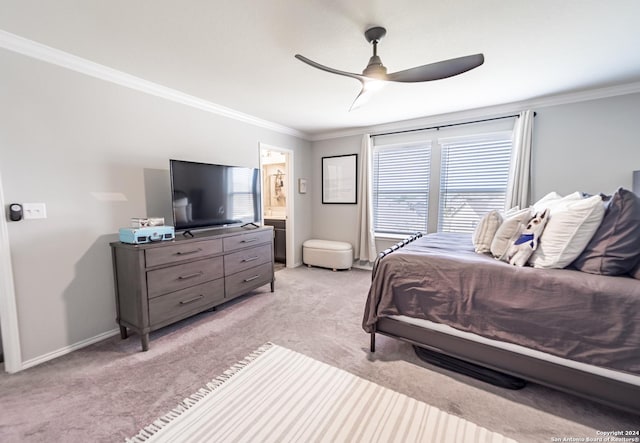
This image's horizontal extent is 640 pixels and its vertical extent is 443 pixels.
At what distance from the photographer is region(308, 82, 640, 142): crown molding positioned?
2.76 metres

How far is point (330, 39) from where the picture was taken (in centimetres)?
188

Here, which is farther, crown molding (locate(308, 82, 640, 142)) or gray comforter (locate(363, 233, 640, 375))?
crown molding (locate(308, 82, 640, 142))

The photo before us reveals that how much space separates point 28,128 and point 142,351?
194 cm

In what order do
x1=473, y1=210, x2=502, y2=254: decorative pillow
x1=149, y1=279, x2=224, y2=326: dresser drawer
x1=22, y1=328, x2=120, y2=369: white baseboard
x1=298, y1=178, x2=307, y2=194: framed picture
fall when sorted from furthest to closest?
x1=298, y1=178, x2=307, y2=194: framed picture
x1=149, y1=279, x2=224, y2=326: dresser drawer
x1=473, y1=210, x2=502, y2=254: decorative pillow
x1=22, y1=328, x2=120, y2=369: white baseboard

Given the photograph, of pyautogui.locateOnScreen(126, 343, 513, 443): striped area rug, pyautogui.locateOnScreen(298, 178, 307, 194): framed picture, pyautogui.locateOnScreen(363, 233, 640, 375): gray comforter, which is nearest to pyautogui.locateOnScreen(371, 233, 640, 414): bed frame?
pyautogui.locateOnScreen(363, 233, 640, 375): gray comforter

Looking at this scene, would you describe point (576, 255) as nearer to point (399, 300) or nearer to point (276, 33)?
point (399, 300)

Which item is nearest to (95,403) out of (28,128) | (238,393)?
(238,393)

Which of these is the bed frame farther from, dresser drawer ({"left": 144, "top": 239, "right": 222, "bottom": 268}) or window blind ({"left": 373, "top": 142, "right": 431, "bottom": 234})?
window blind ({"left": 373, "top": 142, "right": 431, "bottom": 234})

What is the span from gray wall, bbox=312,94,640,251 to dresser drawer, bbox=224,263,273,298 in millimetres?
3579

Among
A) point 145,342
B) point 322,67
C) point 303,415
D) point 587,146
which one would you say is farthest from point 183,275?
point 587,146

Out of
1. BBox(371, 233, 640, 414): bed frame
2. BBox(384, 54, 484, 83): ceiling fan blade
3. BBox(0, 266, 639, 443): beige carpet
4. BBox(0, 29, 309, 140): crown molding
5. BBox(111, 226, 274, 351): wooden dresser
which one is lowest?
BBox(0, 266, 639, 443): beige carpet

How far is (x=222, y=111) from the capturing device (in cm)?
330

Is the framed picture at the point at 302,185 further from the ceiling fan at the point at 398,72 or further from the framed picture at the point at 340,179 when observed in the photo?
the ceiling fan at the point at 398,72

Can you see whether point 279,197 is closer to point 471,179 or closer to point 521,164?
point 471,179
